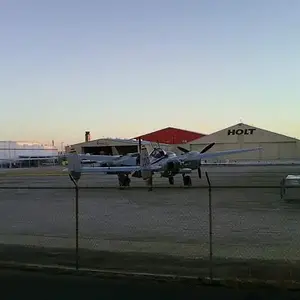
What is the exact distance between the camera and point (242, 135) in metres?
90.8

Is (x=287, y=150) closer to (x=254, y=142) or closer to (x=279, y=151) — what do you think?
(x=279, y=151)

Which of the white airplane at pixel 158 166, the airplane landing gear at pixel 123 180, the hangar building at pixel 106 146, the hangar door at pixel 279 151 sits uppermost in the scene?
the hangar building at pixel 106 146

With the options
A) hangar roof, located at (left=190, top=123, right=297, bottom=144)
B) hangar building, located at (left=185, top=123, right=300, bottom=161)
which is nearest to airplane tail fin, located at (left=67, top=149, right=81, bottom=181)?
hangar building, located at (left=185, top=123, right=300, bottom=161)

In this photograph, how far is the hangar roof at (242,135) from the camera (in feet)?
292

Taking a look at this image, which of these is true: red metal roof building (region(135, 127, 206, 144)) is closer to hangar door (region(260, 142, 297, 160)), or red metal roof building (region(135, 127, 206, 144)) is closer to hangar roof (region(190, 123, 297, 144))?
hangar roof (region(190, 123, 297, 144))

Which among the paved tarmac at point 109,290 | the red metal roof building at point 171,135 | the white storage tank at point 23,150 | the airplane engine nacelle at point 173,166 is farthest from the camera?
the white storage tank at point 23,150

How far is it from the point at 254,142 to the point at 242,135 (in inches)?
106

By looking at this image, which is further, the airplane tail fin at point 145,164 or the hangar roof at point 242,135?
the hangar roof at point 242,135

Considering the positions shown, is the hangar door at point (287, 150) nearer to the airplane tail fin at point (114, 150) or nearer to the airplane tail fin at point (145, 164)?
the airplane tail fin at point (114, 150)

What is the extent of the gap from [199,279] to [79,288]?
6.28ft

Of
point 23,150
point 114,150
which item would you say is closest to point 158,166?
point 114,150

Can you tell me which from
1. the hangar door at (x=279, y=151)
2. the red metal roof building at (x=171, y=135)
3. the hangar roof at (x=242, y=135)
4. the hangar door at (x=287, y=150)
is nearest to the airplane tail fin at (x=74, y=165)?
the hangar door at (x=279, y=151)

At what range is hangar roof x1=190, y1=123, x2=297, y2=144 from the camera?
89000 mm

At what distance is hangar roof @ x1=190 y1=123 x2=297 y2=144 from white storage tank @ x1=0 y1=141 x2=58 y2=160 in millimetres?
51010
